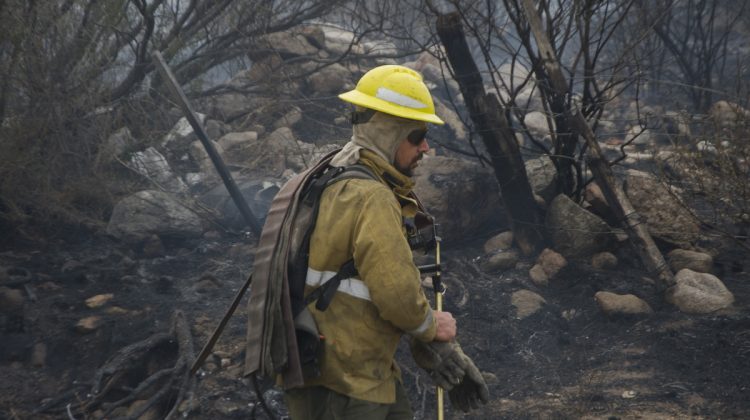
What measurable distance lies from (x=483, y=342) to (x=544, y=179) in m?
2.35

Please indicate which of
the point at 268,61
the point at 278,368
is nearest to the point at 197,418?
the point at 278,368

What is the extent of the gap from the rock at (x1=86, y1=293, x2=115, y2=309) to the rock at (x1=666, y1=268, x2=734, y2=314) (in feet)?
17.0

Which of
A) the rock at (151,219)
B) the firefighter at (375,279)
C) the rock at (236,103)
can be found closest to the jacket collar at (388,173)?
the firefighter at (375,279)

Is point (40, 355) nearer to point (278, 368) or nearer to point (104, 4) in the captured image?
point (278, 368)

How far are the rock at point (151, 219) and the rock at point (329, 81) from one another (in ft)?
14.5

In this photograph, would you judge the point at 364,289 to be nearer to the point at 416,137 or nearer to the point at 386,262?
the point at 386,262

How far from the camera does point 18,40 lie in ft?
21.3

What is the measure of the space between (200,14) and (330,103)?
306 cm

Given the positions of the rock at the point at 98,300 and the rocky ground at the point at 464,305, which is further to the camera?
the rock at the point at 98,300

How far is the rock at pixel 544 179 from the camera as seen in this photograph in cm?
630

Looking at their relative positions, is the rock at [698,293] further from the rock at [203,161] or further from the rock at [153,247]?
the rock at [203,161]

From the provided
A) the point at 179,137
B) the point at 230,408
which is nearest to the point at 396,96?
the point at 230,408

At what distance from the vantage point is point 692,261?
5109mm

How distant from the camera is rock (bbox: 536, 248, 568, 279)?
5.62 m
